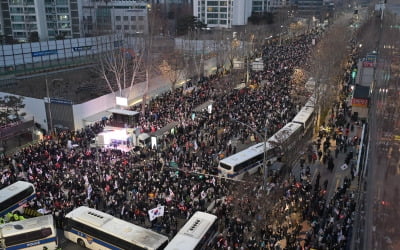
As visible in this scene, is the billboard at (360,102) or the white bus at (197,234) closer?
the white bus at (197,234)

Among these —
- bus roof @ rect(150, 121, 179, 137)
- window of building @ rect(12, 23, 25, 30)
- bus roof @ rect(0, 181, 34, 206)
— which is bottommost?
bus roof @ rect(0, 181, 34, 206)

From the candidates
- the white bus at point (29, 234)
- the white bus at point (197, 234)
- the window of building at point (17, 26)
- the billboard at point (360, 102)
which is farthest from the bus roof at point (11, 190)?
the window of building at point (17, 26)

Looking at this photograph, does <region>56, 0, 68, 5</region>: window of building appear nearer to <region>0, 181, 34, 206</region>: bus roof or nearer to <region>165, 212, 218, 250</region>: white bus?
<region>0, 181, 34, 206</region>: bus roof

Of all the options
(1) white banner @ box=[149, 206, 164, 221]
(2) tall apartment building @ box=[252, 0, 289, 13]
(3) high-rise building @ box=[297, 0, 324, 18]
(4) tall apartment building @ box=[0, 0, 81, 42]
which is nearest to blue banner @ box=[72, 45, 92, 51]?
(4) tall apartment building @ box=[0, 0, 81, 42]

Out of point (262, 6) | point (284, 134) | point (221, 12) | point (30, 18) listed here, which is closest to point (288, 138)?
point (284, 134)

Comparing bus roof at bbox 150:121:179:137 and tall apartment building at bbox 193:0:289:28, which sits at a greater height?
tall apartment building at bbox 193:0:289:28

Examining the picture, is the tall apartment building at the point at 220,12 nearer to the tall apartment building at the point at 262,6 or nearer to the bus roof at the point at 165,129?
the tall apartment building at the point at 262,6
